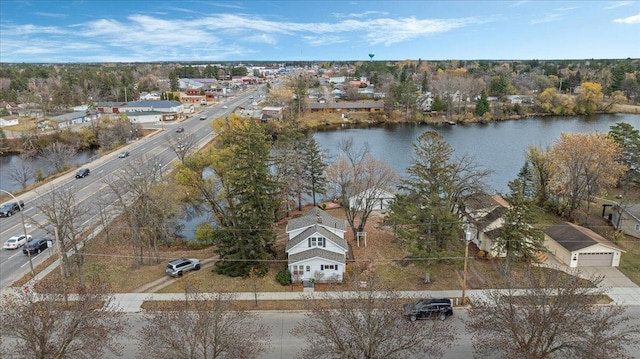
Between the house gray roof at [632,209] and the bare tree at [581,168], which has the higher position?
the bare tree at [581,168]

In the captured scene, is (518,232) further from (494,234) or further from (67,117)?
(67,117)

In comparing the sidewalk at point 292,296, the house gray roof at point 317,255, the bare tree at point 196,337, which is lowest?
the sidewalk at point 292,296

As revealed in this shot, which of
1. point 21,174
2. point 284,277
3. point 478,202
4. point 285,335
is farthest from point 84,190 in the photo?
point 478,202

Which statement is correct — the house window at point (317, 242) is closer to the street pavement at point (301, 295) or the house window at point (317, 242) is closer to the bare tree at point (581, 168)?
the street pavement at point (301, 295)

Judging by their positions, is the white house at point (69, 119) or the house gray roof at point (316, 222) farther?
the white house at point (69, 119)

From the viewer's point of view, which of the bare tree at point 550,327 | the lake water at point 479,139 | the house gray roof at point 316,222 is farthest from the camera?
the lake water at point 479,139

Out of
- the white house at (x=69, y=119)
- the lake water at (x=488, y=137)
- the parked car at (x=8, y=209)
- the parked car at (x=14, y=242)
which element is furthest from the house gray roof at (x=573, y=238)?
the white house at (x=69, y=119)

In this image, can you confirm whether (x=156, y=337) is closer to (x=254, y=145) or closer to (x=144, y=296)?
(x=144, y=296)
